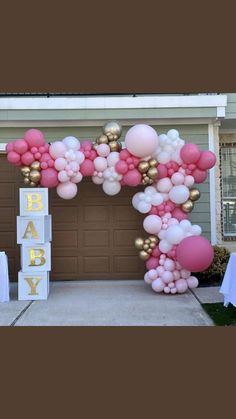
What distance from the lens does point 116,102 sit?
8047 mm

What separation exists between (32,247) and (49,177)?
1141mm

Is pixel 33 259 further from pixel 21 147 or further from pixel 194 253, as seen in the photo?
pixel 194 253

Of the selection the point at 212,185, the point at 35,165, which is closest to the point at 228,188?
the point at 212,185

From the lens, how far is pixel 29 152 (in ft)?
22.2

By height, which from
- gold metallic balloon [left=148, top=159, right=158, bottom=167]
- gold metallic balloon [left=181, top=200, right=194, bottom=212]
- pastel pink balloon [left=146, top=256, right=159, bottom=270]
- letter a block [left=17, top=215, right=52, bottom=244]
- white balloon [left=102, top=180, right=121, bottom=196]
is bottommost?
pastel pink balloon [left=146, top=256, right=159, bottom=270]

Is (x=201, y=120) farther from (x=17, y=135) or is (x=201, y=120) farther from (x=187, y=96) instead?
(x=17, y=135)

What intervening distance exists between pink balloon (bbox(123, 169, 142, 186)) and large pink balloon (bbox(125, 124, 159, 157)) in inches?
12.1

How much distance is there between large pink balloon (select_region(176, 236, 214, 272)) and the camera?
248 inches

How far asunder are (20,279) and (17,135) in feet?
10.1

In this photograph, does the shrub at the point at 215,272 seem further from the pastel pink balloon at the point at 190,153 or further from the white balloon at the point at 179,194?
the pastel pink balloon at the point at 190,153

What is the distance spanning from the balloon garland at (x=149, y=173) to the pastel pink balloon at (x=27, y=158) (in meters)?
0.02

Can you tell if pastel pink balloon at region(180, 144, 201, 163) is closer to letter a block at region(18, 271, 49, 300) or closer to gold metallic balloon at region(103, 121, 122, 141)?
gold metallic balloon at region(103, 121, 122, 141)

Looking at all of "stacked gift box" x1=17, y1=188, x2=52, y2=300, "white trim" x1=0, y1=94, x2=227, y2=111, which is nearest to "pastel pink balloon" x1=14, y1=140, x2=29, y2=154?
"stacked gift box" x1=17, y1=188, x2=52, y2=300

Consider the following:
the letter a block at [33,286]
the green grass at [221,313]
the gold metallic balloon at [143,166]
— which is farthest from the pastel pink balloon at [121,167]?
the green grass at [221,313]
